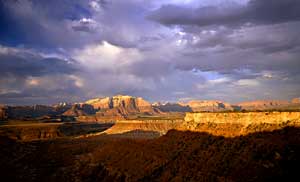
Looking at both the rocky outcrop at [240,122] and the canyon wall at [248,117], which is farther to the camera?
the rocky outcrop at [240,122]

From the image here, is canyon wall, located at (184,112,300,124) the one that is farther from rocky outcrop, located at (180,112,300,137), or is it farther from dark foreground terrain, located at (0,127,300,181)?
dark foreground terrain, located at (0,127,300,181)

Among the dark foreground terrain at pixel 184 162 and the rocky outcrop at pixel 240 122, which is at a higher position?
the rocky outcrop at pixel 240 122

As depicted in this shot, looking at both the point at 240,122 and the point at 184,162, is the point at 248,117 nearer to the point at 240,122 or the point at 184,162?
the point at 240,122

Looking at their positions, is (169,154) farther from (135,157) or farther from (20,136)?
(20,136)

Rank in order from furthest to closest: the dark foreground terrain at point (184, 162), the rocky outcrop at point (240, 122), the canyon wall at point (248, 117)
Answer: the rocky outcrop at point (240, 122) → the canyon wall at point (248, 117) → the dark foreground terrain at point (184, 162)

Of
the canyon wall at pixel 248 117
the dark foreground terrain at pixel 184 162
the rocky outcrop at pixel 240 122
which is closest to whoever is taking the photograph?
the dark foreground terrain at pixel 184 162

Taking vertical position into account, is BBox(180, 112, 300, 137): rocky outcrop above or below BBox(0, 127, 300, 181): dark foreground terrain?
above

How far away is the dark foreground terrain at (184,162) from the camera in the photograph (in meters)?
32.0

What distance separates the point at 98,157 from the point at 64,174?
9.08 meters

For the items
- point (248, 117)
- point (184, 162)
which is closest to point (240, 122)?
point (248, 117)

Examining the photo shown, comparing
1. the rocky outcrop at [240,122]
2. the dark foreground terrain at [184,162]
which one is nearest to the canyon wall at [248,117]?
the rocky outcrop at [240,122]

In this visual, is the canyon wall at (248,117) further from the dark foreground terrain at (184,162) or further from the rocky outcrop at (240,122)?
the dark foreground terrain at (184,162)

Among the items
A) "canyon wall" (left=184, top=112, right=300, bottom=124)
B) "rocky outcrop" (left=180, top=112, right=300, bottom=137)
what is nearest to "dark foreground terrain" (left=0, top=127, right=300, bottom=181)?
"rocky outcrop" (left=180, top=112, right=300, bottom=137)

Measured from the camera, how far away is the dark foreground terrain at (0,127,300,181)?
32.0 m
